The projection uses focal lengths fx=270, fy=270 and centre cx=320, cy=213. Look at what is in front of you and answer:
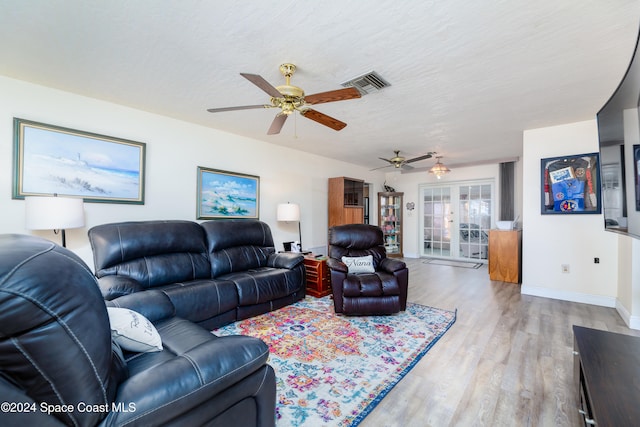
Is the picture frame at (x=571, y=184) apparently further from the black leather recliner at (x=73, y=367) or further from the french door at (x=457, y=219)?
the black leather recliner at (x=73, y=367)

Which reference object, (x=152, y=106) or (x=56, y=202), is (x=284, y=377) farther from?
(x=152, y=106)

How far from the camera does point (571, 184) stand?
3.56 metres

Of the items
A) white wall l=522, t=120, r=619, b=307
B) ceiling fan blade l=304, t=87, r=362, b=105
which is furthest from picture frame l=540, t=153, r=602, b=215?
ceiling fan blade l=304, t=87, r=362, b=105

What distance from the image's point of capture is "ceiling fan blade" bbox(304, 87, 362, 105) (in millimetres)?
2035

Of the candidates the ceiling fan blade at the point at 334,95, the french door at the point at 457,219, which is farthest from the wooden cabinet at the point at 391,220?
the ceiling fan blade at the point at 334,95

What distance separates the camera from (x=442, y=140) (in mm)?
4340

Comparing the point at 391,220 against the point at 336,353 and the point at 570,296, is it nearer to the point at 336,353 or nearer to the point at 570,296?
the point at 570,296

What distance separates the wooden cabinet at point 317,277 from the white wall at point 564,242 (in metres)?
2.91

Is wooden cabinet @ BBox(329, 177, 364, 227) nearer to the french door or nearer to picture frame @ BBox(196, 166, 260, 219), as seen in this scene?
picture frame @ BBox(196, 166, 260, 219)

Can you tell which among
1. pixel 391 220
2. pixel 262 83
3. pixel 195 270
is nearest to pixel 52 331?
pixel 262 83

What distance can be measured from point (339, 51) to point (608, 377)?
7.89 feet

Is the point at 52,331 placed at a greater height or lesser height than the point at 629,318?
greater

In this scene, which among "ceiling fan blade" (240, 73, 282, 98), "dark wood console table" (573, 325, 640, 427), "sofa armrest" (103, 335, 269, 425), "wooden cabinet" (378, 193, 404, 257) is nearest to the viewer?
"sofa armrest" (103, 335, 269, 425)

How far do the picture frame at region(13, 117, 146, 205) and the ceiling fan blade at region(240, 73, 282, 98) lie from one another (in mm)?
2107
